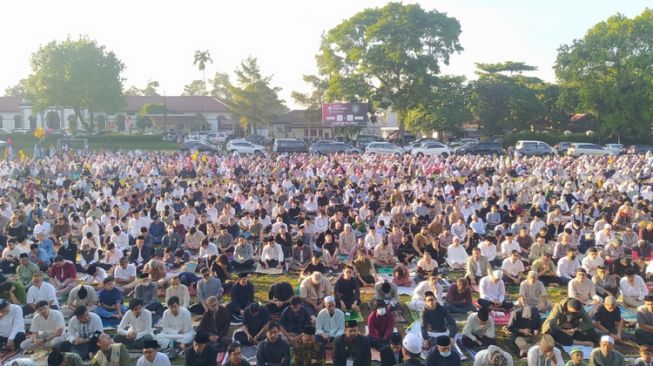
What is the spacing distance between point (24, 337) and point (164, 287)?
2.63m

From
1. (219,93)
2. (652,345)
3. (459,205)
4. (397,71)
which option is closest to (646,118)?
(397,71)

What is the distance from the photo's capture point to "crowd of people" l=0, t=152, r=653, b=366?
725 centimetres

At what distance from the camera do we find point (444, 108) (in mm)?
44688

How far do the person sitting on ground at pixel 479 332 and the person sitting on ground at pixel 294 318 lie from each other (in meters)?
2.15

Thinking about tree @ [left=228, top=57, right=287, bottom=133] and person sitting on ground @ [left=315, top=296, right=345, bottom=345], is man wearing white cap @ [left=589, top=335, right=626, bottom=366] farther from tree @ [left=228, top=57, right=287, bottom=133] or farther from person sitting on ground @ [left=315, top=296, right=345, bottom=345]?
tree @ [left=228, top=57, right=287, bottom=133]

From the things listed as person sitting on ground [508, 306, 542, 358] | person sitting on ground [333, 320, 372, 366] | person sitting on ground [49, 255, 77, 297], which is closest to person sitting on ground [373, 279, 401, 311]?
person sitting on ground [508, 306, 542, 358]

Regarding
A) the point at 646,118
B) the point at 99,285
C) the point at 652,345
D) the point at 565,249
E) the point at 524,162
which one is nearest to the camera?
the point at 652,345

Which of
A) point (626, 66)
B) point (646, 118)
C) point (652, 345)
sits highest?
point (626, 66)

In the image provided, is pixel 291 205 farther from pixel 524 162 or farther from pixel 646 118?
pixel 646 118

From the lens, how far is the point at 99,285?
977 centimetres

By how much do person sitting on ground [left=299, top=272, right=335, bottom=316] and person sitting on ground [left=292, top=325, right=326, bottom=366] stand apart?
1.88 meters

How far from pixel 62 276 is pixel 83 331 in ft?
9.28

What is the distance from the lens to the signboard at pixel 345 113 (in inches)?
1732

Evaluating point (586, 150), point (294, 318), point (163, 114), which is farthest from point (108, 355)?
point (163, 114)
